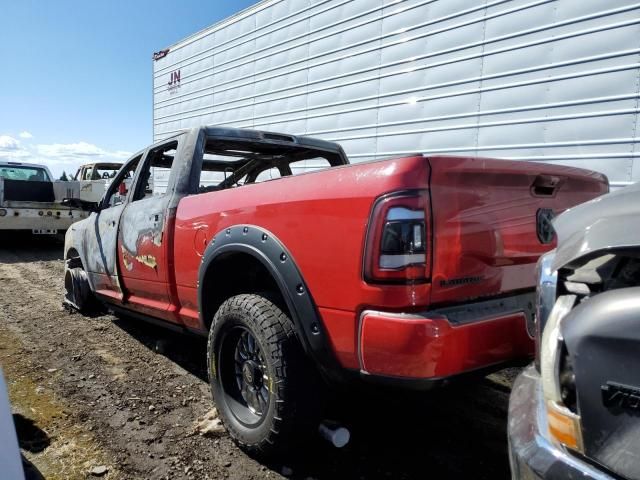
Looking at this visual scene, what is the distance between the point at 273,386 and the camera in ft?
7.00

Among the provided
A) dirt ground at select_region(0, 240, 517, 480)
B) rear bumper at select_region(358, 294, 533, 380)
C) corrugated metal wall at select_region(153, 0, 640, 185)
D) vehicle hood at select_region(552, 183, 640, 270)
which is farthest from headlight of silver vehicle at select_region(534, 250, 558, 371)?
corrugated metal wall at select_region(153, 0, 640, 185)

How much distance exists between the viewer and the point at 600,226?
1247mm

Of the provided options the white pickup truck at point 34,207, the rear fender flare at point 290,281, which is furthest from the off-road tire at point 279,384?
the white pickup truck at point 34,207

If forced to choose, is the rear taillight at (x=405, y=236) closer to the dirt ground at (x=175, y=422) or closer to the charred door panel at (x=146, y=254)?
the dirt ground at (x=175, y=422)

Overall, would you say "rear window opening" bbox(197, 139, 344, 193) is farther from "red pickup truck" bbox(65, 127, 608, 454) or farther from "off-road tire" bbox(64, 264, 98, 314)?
"off-road tire" bbox(64, 264, 98, 314)

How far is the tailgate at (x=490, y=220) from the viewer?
69.2 inches

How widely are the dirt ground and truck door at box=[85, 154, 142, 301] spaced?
553 millimetres

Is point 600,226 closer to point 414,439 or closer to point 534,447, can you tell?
point 534,447

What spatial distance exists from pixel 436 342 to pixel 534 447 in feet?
1.64

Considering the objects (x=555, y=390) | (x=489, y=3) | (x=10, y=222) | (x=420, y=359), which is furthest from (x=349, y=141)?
(x=10, y=222)

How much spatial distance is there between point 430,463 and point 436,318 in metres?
1.07

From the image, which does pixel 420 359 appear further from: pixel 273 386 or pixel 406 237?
pixel 273 386

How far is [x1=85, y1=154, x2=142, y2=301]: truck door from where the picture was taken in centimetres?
391

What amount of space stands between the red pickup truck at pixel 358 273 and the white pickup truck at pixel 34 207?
8295mm
